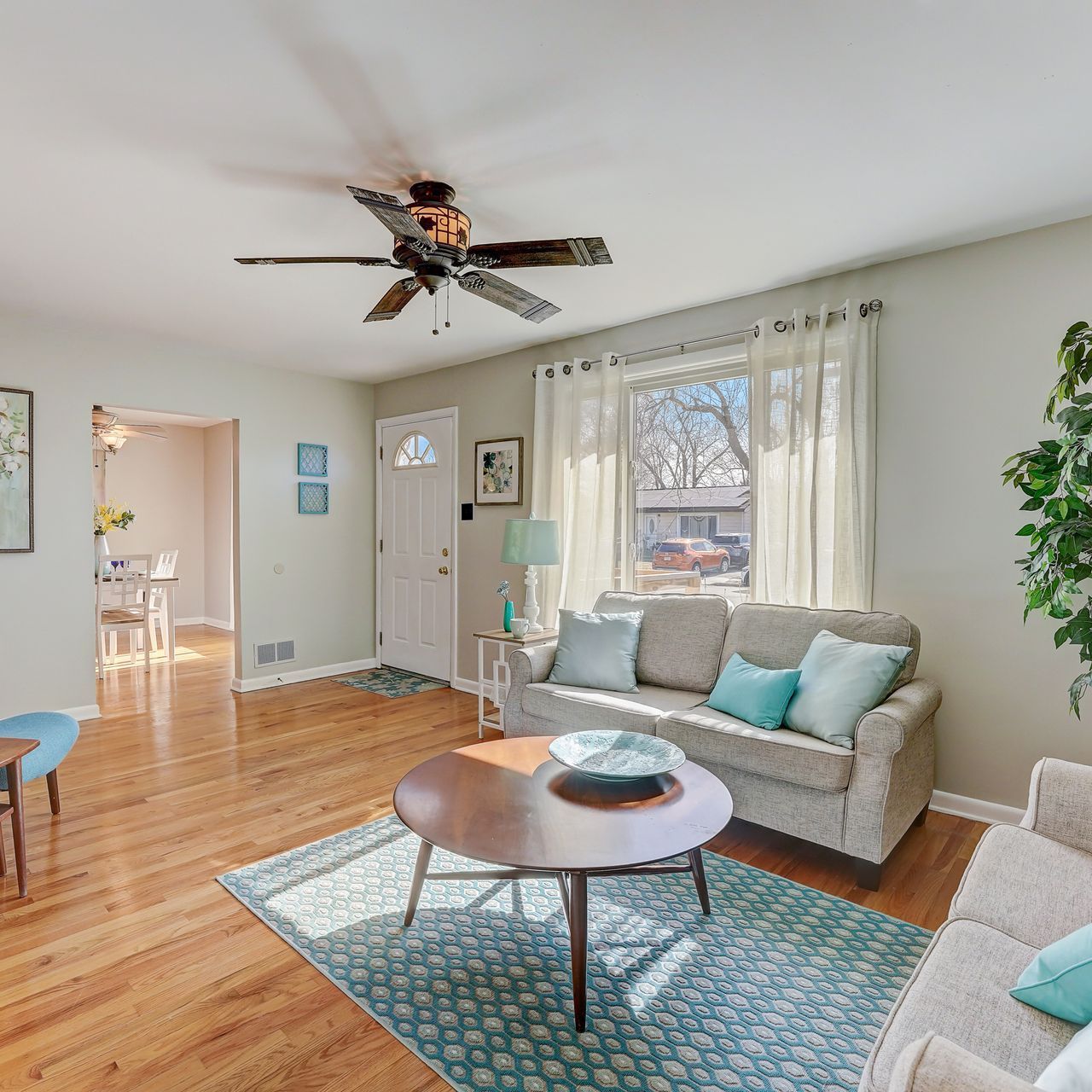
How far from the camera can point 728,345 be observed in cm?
370

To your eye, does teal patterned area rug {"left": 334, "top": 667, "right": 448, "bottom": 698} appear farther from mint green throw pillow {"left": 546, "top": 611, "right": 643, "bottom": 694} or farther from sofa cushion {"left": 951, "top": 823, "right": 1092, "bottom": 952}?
sofa cushion {"left": 951, "top": 823, "right": 1092, "bottom": 952}

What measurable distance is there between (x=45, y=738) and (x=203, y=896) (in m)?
1.01

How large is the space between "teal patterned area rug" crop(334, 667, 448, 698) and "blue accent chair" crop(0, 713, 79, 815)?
232cm

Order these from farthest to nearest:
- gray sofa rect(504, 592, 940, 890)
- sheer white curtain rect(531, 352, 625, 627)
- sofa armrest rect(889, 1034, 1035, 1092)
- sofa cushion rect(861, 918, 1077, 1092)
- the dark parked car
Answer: sheer white curtain rect(531, 352, 625, 627) → the dark parked car → gray sofa rect(504, 592, 940, 890) → sofa cushion rect(861, 918, 1077, 1092) → sofa armrest rect(889, 1034, 1035, 1092)

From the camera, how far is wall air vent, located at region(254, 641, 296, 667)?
5297mm

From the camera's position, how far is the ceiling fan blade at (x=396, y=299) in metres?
2.68

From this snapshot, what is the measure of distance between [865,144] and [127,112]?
2.29 metres

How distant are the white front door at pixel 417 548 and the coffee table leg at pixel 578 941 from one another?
12.1 ft

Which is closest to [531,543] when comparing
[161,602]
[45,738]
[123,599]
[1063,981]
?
[45,738]

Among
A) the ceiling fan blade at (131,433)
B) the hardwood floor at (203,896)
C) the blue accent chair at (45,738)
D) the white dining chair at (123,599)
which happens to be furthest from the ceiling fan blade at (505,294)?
the white dining chair at (123,599)

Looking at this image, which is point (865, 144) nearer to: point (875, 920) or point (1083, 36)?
point (1083, 36)

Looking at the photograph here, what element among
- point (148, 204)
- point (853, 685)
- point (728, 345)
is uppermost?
point (148, 204)

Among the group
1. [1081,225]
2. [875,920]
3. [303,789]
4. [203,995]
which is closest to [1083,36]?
[1081,225]

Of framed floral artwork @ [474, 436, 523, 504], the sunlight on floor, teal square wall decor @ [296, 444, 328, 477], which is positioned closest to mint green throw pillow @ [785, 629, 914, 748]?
framed floral artwork @ [474, 436, 523, 504]
